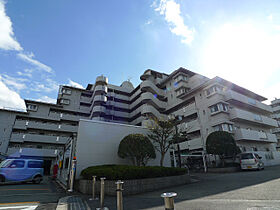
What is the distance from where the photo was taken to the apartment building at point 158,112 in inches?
838

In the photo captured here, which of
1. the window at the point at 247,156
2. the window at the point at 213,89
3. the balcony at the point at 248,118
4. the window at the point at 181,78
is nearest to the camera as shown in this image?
the window at the point at 247,156

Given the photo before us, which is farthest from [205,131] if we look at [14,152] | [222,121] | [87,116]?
[14,152]

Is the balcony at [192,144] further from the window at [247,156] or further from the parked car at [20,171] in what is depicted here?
the parked car at [20,171]

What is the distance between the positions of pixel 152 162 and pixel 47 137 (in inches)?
961

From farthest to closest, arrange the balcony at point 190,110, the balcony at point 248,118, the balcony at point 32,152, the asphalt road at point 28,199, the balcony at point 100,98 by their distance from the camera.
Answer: the balcony at point 100,98
the balcony at point 32,152
the balcony at point 190,110
the balcony at point 248,118
the asphalt road at point 28,199

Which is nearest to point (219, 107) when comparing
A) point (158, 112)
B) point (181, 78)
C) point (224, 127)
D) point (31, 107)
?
point (224, 127)

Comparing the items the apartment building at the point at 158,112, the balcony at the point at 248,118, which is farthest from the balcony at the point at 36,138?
the balcony at the point at 248,118

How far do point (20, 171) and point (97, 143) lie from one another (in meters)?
5.65

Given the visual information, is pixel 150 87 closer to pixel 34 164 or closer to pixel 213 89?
pixel 213 89

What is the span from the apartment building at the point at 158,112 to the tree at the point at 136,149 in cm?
892

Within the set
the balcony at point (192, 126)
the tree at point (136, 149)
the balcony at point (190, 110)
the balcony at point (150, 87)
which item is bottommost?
the tree at point (136, 149)

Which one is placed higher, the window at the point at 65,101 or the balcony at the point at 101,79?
the balcony at the point at 101,79

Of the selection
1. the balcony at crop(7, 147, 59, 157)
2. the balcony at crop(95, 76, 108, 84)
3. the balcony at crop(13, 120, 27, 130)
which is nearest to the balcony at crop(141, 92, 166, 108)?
the balcony at crop(95, 76, 108, 84)

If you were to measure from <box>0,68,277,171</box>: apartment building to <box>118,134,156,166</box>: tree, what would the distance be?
29.3 ft
